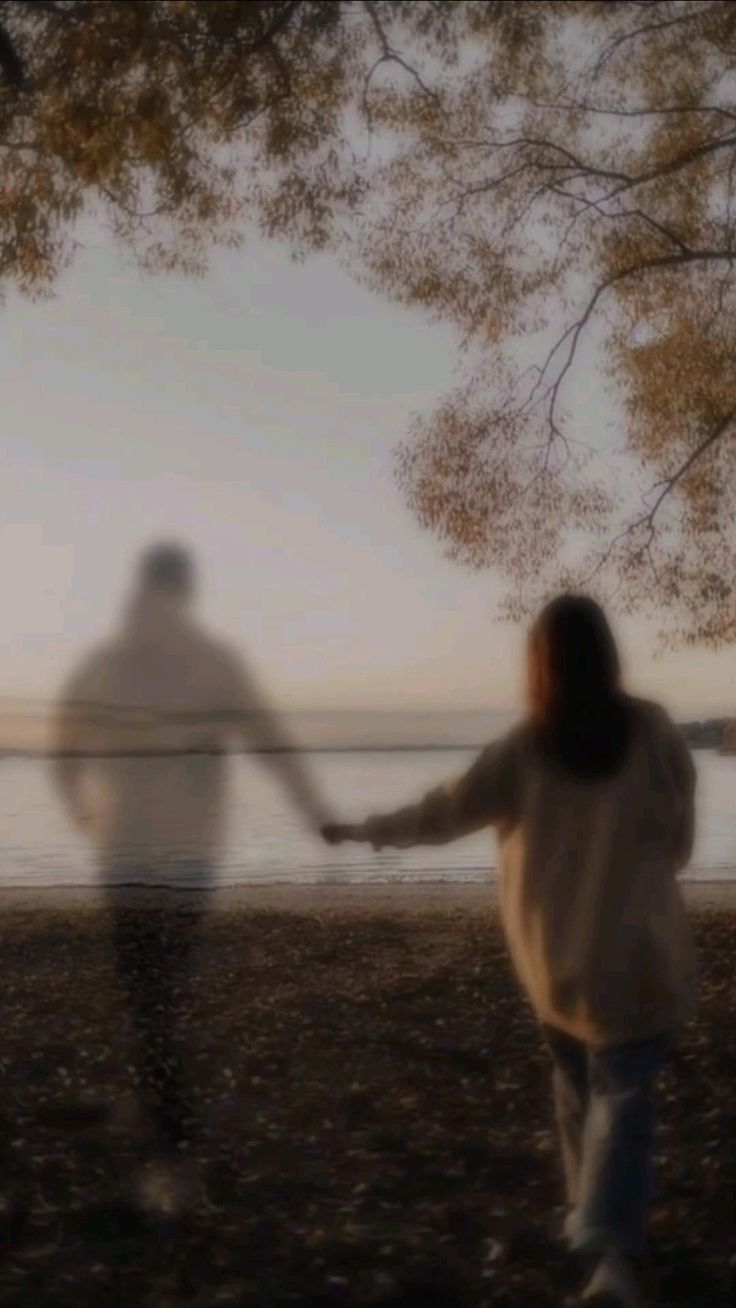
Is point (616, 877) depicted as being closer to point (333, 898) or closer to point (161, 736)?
point (161, 736)

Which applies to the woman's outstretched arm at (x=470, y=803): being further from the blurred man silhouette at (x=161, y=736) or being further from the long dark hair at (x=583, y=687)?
the blurred man silhouette at (x=161, y=736)

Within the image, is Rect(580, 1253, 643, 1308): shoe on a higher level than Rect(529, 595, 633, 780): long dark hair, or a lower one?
lower

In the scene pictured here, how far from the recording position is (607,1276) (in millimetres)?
4535

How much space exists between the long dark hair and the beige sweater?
0.04 meters

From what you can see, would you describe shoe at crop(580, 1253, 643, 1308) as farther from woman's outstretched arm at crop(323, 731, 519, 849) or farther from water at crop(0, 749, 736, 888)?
water at crop(0, 749, 736, 888)

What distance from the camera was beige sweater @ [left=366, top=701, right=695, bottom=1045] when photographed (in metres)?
4.48

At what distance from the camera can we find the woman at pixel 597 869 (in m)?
4.47

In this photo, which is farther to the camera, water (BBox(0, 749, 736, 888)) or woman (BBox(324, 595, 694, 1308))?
water (BBox(0, 749, 736, 888))

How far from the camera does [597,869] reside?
4.51m

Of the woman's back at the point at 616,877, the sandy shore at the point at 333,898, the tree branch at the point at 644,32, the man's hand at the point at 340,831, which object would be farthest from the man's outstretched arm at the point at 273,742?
the sandy shore at the point at 333,898

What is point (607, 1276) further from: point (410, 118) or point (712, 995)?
point (410, 118)

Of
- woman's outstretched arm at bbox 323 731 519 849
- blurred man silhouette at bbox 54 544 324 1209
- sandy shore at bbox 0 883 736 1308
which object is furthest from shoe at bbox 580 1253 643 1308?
blurred man silhouette at bbox 54 544 324 1209

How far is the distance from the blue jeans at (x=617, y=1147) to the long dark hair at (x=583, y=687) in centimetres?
68

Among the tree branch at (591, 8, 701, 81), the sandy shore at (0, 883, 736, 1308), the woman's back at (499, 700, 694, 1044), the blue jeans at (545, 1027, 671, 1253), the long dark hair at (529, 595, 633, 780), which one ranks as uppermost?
the tree branch at (591, 8, 701, 81)
